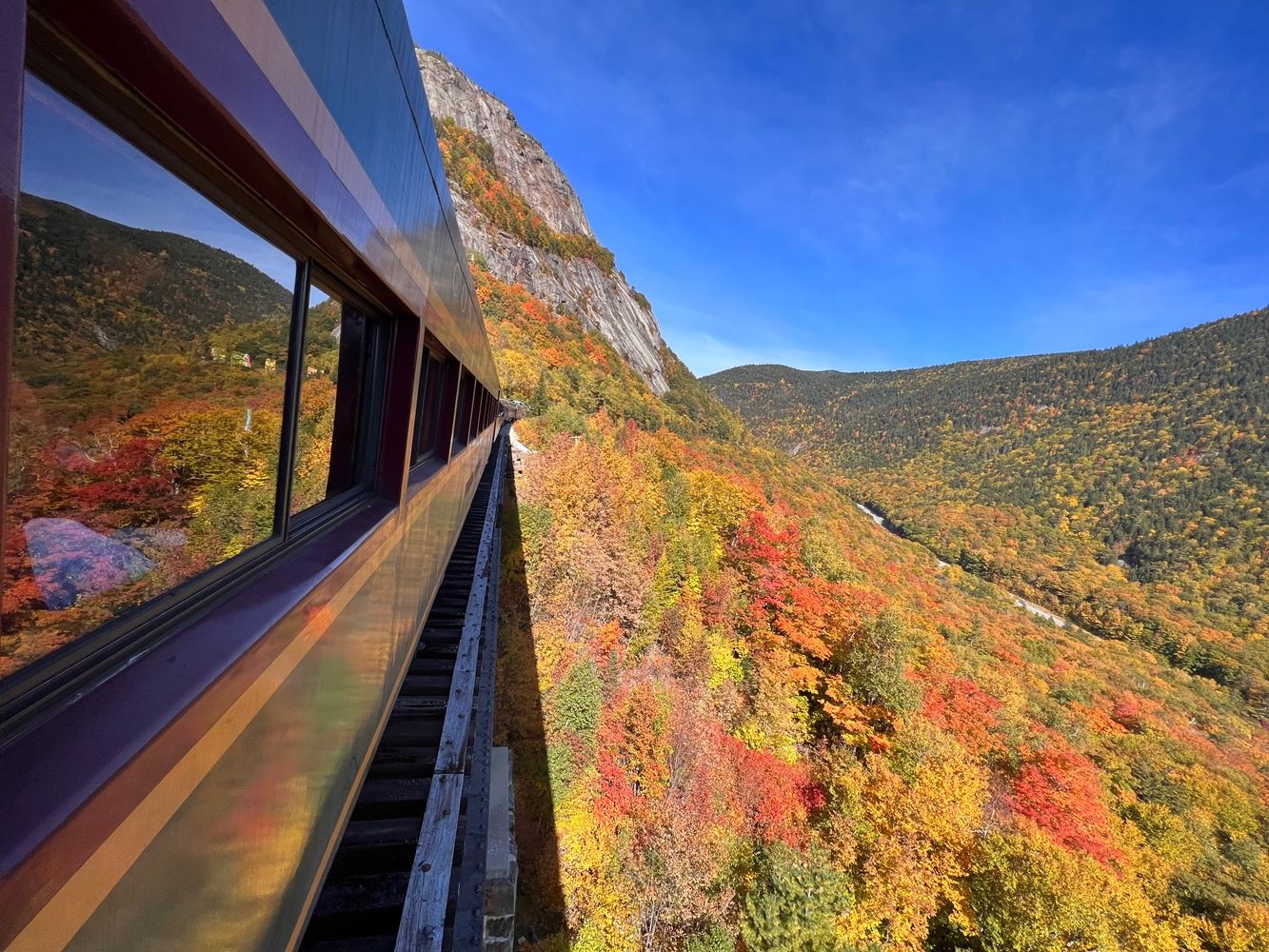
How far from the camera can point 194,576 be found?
1.21m

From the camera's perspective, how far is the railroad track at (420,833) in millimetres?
2182

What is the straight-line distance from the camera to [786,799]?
72.1 feet

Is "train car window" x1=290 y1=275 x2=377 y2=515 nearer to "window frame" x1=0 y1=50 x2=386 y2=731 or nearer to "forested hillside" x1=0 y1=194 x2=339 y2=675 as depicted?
"window frame" x1=0 y1=50 x2=386 y2=731

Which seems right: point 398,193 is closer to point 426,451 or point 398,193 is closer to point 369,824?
point 426,451

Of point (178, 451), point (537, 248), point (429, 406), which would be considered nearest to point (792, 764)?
point (429, 406)

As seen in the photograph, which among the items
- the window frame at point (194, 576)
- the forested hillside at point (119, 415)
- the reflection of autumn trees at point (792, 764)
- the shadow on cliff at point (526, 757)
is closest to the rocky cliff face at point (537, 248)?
the reflection of autumn trees at point (792, 764)

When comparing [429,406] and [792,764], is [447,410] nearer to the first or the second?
[429,406]

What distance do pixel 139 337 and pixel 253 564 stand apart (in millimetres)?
746

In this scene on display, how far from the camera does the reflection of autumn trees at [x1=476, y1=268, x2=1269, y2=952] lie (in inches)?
686

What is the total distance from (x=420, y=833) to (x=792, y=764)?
84.6ft

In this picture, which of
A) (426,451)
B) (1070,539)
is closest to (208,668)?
(426,451)

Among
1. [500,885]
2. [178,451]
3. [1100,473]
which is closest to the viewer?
[178,451]

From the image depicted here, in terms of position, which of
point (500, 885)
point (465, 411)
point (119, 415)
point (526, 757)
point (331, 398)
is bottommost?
point (526, 757)

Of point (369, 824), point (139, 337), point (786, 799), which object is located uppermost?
point (139, 337)
